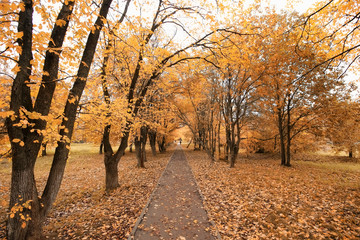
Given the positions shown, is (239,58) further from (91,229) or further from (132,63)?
(91,229)

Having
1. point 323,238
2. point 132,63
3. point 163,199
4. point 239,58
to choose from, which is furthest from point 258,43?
point 163,199

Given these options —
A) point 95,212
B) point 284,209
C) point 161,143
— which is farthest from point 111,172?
point 161,143

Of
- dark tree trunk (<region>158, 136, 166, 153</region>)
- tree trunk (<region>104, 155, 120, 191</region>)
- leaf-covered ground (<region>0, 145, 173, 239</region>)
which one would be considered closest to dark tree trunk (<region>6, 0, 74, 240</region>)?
leaf-covered ground (<region>0, 145, 173, 239</region>)

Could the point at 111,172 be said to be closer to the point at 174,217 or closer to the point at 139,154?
the point at 174,217

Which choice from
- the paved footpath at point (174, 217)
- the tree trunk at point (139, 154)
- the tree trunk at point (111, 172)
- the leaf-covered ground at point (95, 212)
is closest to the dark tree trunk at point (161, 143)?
the tree trunk at point (139, 154)

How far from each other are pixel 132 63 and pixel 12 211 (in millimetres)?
7607

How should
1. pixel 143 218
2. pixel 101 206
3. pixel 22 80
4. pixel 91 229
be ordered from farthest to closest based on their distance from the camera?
pixel 101 206 < pixel 143 218 < pixel 91 229 < pixel 22 80

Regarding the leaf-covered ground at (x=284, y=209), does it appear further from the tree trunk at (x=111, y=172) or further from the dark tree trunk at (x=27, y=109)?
the dark tree trunk at (x=27, y=109)

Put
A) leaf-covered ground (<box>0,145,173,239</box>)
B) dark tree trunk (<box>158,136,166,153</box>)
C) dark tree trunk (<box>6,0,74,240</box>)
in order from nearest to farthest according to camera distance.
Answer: dark tree trunk (<box>6,0,74,240</box>)
leaf-covered ground (<box>0,145,173,239</box>)
dark tree trunk (<box>158,136,166,153</box>)

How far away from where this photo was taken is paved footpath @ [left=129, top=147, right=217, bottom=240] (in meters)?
4.55

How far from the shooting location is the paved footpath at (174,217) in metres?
4.55

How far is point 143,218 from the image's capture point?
5430mm

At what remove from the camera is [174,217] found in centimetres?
550

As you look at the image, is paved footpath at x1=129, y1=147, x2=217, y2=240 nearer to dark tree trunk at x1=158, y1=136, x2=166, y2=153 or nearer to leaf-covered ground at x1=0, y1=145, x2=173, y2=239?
leaf-covered ground at x1=0, y1=145, x2=173, y2=239
